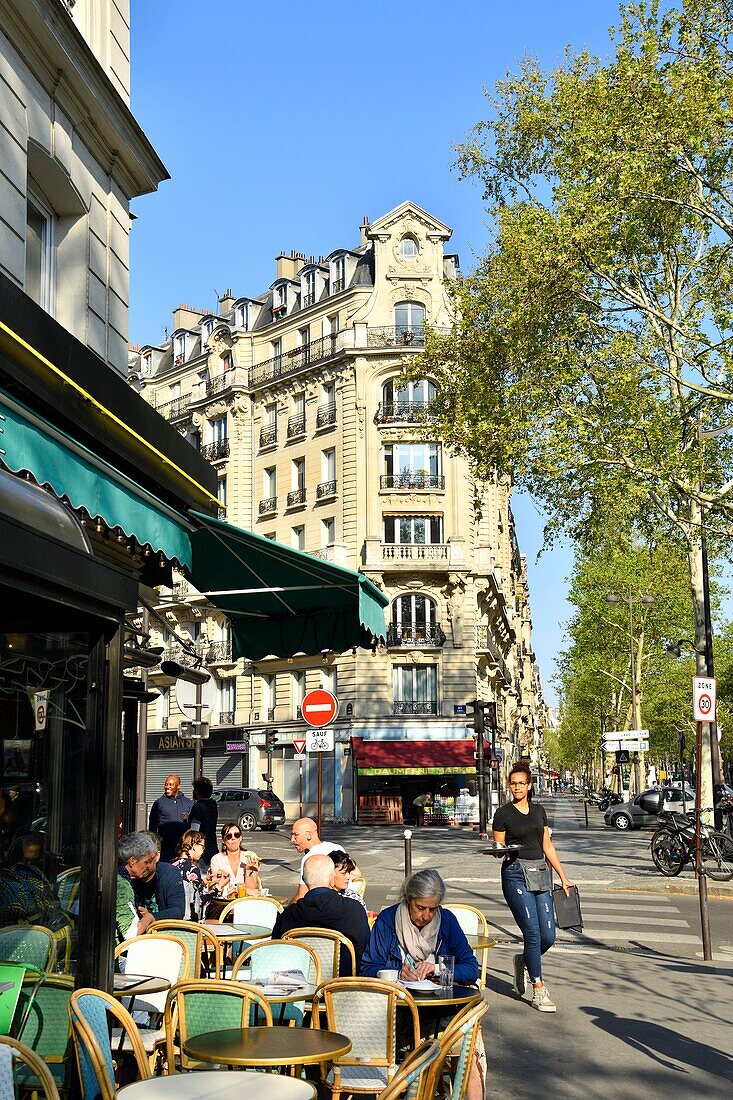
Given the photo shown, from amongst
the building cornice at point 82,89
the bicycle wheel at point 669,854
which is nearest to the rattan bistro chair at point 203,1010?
the building cornice at point 82,89

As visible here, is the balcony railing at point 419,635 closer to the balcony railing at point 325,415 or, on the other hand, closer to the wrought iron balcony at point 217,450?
the balcony railing at point 325,415

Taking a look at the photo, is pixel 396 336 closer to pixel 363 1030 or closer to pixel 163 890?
pixel 163 890

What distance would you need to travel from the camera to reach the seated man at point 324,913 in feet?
22.8

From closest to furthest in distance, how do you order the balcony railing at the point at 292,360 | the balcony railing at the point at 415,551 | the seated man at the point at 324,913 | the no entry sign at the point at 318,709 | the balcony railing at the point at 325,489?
the seated man at the point at 324,913
the no entry sign at the point at 318,709
the balcony railing at the point at 415,551
the balcony railing at the point at 325,489
the balcony railing at the point at 292,360

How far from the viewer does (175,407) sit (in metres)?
57.7

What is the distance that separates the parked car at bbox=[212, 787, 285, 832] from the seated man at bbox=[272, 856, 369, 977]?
30.7m

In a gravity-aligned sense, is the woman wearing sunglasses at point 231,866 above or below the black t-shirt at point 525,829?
below

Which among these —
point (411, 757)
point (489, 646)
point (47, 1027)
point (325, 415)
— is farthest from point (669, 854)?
point (325, 415)

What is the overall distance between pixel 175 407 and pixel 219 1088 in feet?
181

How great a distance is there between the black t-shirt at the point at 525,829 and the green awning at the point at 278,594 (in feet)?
6.24

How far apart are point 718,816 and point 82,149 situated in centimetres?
1693

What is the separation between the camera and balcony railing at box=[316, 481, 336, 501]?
1834 inches

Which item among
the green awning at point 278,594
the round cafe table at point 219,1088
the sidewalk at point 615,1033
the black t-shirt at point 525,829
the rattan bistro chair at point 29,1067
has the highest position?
the green awning at point 278,594

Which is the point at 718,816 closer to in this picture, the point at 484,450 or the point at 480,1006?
the point at 484,450
